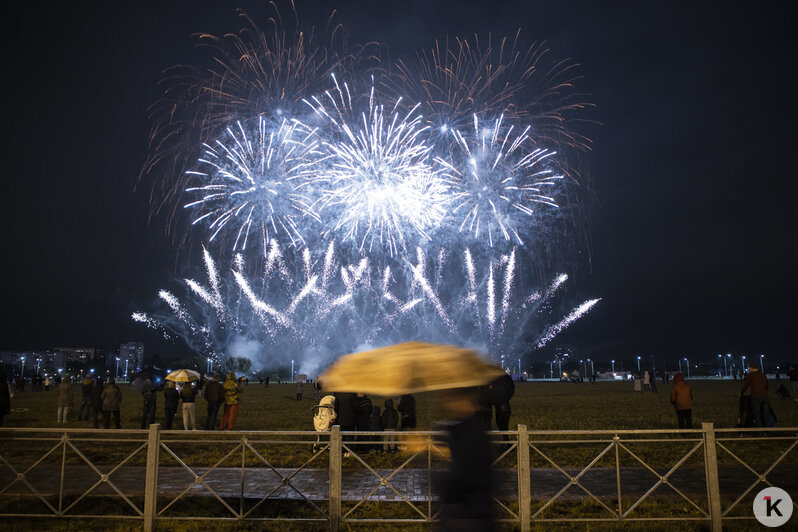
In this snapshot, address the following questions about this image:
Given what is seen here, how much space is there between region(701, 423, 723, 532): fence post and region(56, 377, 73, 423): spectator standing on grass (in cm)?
2072

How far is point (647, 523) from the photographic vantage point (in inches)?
307

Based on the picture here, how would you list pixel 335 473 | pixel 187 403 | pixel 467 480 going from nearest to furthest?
pixel 467 480, pixel 335 473, pixel 187 403

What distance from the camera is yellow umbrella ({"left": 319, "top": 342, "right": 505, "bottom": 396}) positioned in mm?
4105

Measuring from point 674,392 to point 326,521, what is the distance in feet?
34.3

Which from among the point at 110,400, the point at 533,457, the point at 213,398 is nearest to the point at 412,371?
the point at 533,457

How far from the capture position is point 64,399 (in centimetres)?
2023

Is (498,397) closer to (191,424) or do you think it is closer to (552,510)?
(552,510)

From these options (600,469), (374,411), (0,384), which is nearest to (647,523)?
(600,469)

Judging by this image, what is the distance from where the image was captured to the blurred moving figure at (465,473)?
3.97m

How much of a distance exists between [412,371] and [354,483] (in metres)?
6.78

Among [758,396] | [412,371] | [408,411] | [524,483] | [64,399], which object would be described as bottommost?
[64,399]

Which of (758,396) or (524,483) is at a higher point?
(758,396)

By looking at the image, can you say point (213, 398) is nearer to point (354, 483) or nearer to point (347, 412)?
point (347, 412)

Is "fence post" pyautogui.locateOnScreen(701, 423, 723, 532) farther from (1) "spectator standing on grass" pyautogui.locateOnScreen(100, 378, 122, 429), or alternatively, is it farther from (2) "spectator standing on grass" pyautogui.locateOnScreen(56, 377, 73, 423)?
(2) "spectator standing on grass" pyautogui.locateOnScreen(56, 377, 73, 423)
